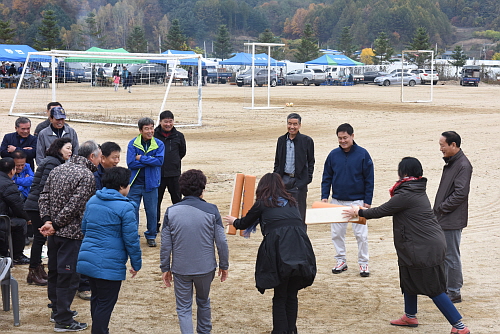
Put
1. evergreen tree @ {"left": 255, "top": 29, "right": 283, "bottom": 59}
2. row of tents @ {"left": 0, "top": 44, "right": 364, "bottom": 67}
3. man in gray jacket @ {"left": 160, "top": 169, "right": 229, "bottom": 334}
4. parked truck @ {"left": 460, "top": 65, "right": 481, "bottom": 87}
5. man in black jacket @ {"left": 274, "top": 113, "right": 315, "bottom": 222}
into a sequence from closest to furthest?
1. man in gray jacket @ {"left": 160, "top": 169, "right": 229, "bottom": 334}
2. man in black jacket @ {"left": 274, "top": 113, "right": 315, "bottom": 222}
3. row of tents @ {"left": 0, "top": 44, "right": 364, "bottom": 67}
4. parked truck @ {"left": 460, "top": 65, "right": 481, "bottom": 87}
5. evergreen tree @ {"left": 255, "top": 29, "right": 283, "bottom": 59}

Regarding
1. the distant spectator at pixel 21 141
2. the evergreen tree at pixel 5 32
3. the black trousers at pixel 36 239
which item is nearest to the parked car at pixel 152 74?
the distant spectator at pixel 21 141

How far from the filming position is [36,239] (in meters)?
5.97

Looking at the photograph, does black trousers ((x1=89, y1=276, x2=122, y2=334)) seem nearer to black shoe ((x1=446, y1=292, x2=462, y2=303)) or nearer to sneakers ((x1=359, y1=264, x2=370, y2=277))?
sneakers ((x1=359, y1=264, x2=370, y2=277))

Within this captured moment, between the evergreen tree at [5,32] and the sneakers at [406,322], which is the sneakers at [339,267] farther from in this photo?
the evergreen tree at [5,32]

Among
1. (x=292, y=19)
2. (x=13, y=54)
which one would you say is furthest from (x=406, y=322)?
(x=292, y=19)

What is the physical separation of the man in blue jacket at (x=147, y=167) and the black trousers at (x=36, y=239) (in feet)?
5.64

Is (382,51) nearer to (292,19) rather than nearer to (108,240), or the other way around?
(292,19)

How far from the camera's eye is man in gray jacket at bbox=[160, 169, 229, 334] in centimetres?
458

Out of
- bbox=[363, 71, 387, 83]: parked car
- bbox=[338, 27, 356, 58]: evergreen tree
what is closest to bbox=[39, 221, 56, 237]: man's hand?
bbox=[363, 71, 387, 83]: parked car

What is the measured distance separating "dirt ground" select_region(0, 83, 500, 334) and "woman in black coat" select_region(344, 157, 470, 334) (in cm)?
38

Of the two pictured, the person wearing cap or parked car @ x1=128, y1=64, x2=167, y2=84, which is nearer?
the person wearing cap

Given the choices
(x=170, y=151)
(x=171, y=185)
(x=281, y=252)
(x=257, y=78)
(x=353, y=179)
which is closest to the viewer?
(x=281, y=252)

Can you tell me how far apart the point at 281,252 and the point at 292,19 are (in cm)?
15810

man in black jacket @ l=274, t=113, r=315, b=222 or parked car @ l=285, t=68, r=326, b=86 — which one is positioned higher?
parked car @ l=285, t=68, r=326, b=86
